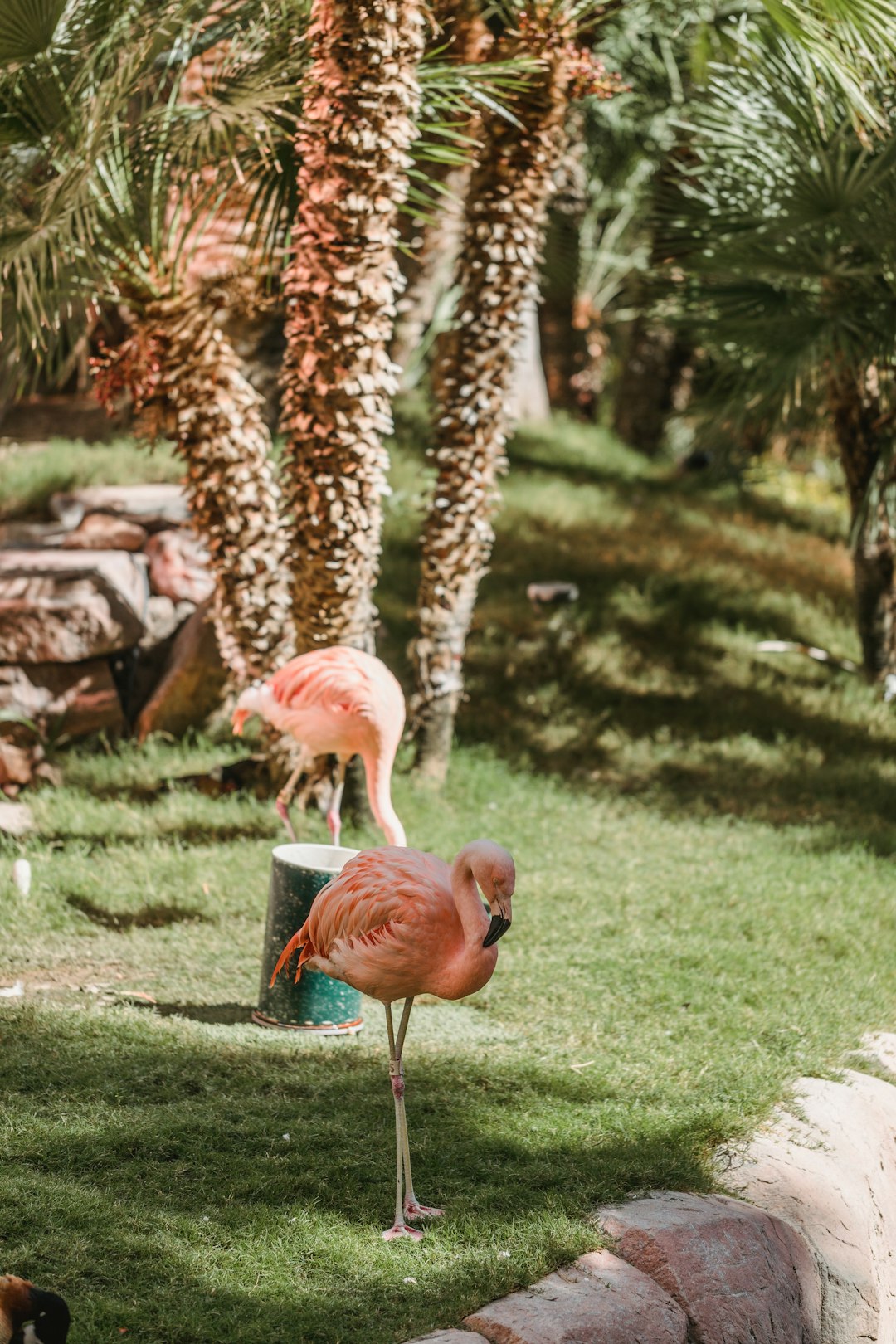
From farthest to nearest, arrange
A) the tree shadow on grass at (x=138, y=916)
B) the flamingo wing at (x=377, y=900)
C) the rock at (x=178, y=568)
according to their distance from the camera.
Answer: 1. the rock at (x=178, y=568)
2. the tree shadow on grass at (x=138, y=916)
3. the flamingo wing at (x=377, y=900)

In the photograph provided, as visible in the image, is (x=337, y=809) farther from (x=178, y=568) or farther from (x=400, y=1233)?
(x=178, y=568)

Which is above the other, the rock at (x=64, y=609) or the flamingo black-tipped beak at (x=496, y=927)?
the flamingo black-tipped beak at (x=496, y=927)

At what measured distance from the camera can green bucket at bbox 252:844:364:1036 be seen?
4.68 m

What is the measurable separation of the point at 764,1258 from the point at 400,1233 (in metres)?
1.04

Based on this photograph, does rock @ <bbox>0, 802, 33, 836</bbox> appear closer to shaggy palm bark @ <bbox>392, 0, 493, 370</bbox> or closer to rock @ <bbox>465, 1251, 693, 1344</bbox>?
rock @ <bbox>465, 1251, 693, 1344</bbox>

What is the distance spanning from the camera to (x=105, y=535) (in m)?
9.16

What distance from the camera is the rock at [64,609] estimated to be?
8.05 metres

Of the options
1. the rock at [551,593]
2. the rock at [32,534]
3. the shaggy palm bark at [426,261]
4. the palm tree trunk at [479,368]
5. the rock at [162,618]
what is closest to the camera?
the palm tree trunk at [479,368]

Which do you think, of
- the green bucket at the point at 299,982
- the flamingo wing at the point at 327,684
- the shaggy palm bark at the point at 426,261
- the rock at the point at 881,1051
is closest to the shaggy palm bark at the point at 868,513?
the shaggy palm bark at the point at 426,261

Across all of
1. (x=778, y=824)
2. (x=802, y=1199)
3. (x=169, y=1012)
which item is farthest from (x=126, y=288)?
(x=802, y=1199)

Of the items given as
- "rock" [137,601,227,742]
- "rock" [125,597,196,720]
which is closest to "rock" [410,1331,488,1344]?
"rock" [137,601,227,742]

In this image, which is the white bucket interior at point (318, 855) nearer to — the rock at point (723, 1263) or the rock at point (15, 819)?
the rock at point (723, 1263)

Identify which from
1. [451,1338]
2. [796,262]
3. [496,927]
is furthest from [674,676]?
[451,1338]

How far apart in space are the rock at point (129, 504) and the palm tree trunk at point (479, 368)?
2525mm
